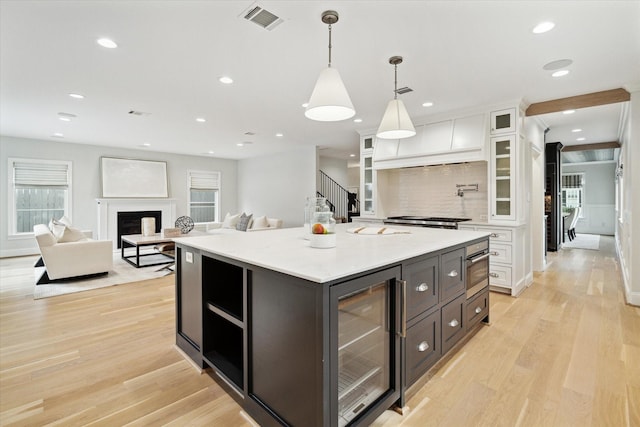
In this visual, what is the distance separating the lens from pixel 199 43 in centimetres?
261

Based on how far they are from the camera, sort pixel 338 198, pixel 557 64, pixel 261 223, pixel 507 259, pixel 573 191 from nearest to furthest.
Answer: pixel 557 64 < pixel 507 259 < pixel 261 223 < pixel 338 198 < pixel 573 191

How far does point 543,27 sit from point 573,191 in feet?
39.8

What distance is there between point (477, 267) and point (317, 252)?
170 cm

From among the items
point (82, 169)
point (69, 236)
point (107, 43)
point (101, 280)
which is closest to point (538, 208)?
point (107, 43)

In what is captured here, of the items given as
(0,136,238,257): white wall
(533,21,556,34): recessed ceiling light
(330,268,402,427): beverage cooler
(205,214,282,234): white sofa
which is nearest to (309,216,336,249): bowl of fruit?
(330,268,402,427): beverage cooler

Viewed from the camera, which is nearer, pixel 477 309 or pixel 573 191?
pixel 477 309

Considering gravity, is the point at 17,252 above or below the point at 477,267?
below

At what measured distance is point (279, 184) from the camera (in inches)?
332

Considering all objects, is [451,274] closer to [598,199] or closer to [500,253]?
[500,253]

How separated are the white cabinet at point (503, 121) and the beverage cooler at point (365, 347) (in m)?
3.52

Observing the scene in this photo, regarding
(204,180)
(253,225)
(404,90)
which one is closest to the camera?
(404,90)

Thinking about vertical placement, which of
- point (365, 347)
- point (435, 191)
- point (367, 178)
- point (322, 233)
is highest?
point (367, 178)

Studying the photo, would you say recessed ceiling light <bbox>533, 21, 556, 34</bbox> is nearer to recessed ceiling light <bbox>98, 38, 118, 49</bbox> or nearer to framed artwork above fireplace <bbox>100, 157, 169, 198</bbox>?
recessed ceiling light <bbox>98, 38, 118, 49</bbox>

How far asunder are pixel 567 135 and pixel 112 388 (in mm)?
8460
